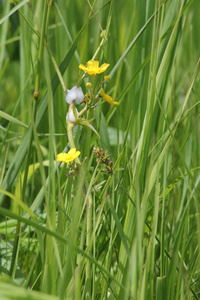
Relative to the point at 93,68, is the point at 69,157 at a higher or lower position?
lower

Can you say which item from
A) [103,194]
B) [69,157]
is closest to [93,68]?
[69,157]

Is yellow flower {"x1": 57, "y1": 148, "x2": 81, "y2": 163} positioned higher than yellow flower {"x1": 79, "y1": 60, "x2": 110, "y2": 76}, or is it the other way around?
yellow flower {"x1": 79, "y1": 60, "x2": 110, "y2": 76}

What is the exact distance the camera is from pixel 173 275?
60cm

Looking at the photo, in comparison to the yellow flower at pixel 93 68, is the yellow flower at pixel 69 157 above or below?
below

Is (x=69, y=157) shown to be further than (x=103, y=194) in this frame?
No

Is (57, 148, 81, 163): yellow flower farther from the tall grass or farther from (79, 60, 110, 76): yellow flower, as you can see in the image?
(79, 60, 110, 76): yellow flower

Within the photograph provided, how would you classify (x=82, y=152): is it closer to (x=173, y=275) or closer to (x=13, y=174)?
(x=13, y=174)

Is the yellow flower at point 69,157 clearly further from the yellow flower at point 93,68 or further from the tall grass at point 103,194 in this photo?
the yellow flower at point 93,68

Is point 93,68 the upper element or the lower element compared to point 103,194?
upper

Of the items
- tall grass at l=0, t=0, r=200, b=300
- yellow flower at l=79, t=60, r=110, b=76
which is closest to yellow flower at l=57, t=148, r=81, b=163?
tall grass at l=0, t=0, r=200, b=300

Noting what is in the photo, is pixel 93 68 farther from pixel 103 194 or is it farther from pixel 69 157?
pixel 103 194

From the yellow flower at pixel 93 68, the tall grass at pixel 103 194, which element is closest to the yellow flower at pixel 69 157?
the tall grass at pixel 103 194

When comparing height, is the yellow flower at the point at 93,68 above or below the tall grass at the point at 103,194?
above

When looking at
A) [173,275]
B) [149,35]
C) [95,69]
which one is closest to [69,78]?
[149,35]
